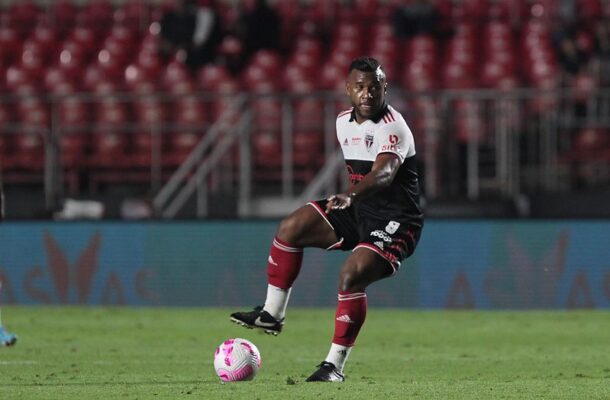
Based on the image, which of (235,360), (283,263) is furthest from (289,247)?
(235,360)

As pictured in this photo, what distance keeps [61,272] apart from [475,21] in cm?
841

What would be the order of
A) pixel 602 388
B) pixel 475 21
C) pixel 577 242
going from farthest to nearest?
pixel 475 21, pixel 577 242, pixel 602 388

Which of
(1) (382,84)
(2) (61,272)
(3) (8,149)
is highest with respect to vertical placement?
(1) (382,84)

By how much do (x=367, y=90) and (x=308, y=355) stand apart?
3520 millimetres

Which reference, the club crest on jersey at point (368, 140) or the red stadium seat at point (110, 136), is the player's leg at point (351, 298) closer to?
the club crest on jersey at point (368, 140)

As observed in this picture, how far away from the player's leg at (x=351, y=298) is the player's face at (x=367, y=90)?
91 cm

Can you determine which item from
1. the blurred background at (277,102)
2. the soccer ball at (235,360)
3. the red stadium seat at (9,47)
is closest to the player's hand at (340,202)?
the soccer ball at (235,360)

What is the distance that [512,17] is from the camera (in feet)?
72.1

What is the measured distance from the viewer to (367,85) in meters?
8.88

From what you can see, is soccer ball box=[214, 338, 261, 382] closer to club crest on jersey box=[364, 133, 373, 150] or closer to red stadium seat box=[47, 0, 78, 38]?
club crest on jersey box=[364, 133, 373, 150]

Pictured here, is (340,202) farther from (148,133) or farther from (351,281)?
(148,133)

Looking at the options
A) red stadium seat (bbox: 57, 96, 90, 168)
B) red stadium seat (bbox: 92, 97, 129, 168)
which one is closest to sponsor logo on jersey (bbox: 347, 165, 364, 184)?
red stadium seat (bbox: 92, 97, 129, 168)

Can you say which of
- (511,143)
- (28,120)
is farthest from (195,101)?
(511,143)

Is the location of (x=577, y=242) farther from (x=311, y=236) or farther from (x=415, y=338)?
(x=311, y=236)
